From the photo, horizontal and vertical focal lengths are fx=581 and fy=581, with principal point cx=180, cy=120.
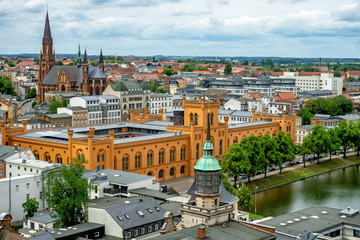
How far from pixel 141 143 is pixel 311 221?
43141 millimetres

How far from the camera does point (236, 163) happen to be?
95312 mm

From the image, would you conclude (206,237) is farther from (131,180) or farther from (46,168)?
(46,168)

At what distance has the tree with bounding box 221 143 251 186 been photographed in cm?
9538

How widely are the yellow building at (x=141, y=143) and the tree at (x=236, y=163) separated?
8.64 m

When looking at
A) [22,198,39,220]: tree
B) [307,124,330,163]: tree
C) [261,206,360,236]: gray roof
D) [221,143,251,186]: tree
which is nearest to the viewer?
[261,206,360,236]: gray roof

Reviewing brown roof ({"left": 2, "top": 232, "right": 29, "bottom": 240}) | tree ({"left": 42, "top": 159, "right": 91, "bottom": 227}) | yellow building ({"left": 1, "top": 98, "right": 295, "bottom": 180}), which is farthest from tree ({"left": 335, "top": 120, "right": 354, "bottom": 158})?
brown roof ({"left": 2, "top": 232, "right": 29, "bottom": 240})

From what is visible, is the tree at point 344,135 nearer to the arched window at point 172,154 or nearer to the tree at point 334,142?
the tree at point 334,142

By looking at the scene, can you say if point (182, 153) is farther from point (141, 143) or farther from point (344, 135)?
point (344, 135)

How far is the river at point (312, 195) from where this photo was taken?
88.8 meters

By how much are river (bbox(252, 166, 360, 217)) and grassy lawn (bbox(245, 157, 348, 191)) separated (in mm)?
1519

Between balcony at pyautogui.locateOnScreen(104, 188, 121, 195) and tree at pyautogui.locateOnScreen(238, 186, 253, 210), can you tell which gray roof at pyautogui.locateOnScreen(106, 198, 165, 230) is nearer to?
balcony at pyautogui.locateOnScreen(104, 188, 121, 195)

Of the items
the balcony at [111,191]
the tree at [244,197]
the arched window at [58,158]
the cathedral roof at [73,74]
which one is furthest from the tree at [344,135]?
the cathedral roof at [73,74]

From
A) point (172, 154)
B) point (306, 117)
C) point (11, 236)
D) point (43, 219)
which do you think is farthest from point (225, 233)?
point (306, 117)

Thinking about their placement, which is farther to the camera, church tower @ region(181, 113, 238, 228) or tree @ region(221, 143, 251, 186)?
tree @ region(221, 143, 251, 186)
